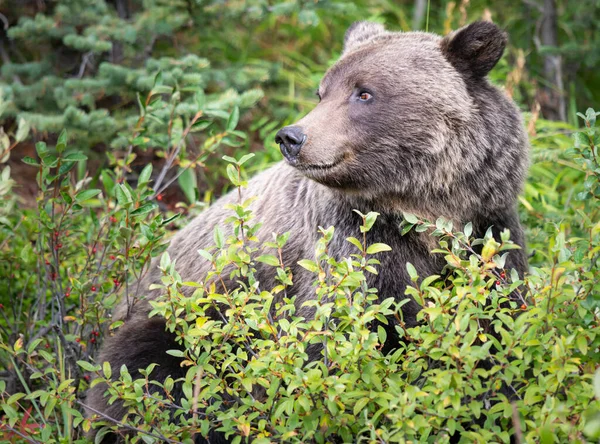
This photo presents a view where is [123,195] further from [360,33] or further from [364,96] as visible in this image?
[360,33]

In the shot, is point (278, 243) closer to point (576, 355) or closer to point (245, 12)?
point (576, 355)

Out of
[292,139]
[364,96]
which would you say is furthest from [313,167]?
[364,96]

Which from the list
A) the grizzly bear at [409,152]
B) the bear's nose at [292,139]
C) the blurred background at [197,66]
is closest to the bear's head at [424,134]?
the grizzly bear at [409,152]

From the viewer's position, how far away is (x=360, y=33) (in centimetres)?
403

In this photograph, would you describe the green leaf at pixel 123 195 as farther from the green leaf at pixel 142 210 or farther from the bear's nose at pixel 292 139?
the bear's nose at pixel 292 139

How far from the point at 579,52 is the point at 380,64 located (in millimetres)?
3530

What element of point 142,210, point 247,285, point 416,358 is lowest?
point 247,285

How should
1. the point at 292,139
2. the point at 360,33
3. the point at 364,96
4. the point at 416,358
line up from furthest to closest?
1. the point at 360,33
2. the point at 364,96
3. the point at 292,139
4. the point at 416,358

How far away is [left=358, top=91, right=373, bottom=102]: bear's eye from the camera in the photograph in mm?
3461

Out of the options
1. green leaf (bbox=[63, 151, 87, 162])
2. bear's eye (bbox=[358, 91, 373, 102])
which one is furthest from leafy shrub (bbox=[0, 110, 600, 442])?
green leaf (bbox=[63, 151, 87, 162])

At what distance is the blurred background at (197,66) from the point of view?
17.8ft

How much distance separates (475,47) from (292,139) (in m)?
0.99

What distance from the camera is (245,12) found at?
5910 mm

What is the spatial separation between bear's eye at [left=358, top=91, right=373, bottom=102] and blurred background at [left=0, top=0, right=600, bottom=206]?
0.99 m
